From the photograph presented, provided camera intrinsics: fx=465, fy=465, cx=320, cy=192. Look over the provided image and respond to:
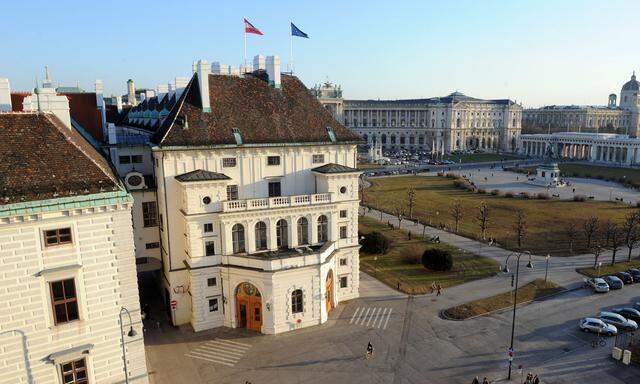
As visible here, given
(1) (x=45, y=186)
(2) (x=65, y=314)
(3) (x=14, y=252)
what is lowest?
(2) (x=65, y=314)

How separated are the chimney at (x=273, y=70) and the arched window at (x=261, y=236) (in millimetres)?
15522

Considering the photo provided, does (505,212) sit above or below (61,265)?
below

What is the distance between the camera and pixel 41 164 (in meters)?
25.5

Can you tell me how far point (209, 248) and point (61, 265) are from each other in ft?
58.7

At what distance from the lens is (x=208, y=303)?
4278 cm

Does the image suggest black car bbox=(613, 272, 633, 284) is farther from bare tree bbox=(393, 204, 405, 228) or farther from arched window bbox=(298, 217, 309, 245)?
arched window bbox=(298, 217, 309, 245)

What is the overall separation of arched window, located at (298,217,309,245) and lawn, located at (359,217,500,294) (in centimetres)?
1344

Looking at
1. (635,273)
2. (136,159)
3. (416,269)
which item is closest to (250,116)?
(136,159)

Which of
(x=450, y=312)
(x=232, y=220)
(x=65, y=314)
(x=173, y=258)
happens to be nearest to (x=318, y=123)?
(x=232, y=220)

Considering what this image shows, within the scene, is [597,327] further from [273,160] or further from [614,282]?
[273,160]

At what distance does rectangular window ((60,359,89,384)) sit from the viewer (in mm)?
25812

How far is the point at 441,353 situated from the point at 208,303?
68.8 ft

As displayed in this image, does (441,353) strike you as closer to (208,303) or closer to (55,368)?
(208,303)

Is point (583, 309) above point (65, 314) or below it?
below
